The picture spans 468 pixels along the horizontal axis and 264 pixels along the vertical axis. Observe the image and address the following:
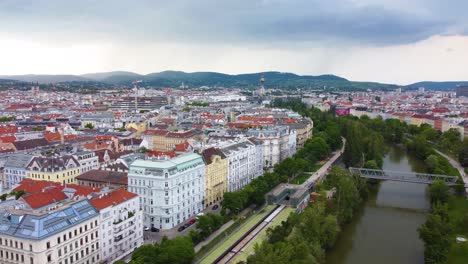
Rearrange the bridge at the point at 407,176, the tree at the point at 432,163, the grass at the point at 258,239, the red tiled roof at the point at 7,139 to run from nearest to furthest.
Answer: the grass at the point at 258,239 < the bridge at the point at 407,176 < the tree at the point at 432,163 < the red tiled roof at the point at 7,139

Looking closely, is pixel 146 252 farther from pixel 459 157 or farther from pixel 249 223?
pixel 459 157

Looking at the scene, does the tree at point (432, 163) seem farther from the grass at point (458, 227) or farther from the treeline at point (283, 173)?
the treeline at point (283, 173)

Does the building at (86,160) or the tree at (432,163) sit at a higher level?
the building at (86,160)

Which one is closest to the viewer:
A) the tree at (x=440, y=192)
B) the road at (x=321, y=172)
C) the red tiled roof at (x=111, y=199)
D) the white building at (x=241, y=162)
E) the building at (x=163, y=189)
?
the red tiled roof at (x=111, y=199)

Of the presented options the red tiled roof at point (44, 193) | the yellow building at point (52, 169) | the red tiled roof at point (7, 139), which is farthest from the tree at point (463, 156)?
the red tiled roof at point (7, 139)

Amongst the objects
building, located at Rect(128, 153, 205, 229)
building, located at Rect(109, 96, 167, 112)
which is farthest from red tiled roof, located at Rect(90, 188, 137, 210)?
building, located at Rect(109, 96, 167, 112)

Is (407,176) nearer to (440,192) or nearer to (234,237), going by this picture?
(440,192)

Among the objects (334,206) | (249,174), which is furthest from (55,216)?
(249,174)
